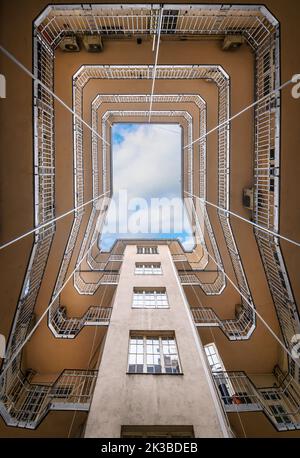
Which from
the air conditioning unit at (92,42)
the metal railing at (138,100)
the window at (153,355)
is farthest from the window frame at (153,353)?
the air conditioning unit at (92,42)

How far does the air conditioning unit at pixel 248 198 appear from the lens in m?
10.7

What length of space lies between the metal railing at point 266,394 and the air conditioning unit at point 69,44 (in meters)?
11.0

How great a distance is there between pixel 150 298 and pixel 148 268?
3241 millimetres

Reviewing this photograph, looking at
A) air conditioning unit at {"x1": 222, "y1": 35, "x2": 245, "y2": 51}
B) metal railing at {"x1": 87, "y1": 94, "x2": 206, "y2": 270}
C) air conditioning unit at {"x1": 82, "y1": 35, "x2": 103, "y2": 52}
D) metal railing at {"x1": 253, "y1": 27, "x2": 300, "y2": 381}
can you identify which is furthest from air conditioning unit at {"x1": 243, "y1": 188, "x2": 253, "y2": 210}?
air conditioning unit at {"x1": 82, "y1": 35, "x2": 103, "y2": 52}

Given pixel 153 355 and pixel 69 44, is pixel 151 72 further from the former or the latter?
pixel 153 355

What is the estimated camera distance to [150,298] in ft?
44.5

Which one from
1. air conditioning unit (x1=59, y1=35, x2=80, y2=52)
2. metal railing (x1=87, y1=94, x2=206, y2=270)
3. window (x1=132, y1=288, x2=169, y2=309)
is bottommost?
window (x1=132, y1=288, x2=169, y2=309)

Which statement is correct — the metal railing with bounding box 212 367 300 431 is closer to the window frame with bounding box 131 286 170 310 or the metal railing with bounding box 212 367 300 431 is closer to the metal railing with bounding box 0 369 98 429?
the window frame with bounding box 131 286 170 310

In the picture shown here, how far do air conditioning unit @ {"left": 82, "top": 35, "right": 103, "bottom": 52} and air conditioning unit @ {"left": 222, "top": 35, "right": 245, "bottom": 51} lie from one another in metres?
3.70

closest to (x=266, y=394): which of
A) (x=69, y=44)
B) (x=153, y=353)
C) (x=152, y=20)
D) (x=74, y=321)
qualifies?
(x=153, y=353)

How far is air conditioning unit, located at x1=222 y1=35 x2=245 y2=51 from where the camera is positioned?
Answer: 9.65 metres
